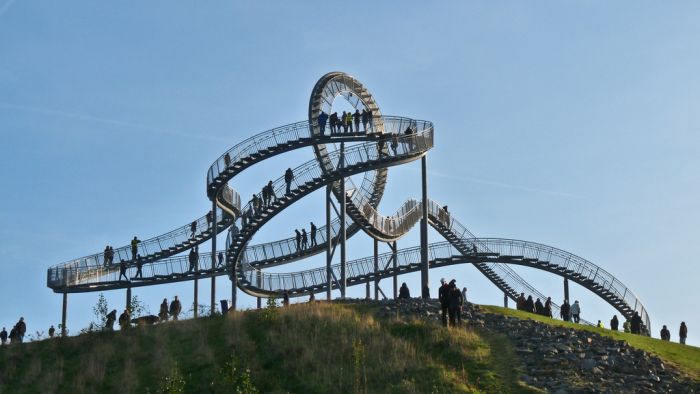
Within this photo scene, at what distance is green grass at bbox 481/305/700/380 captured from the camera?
38.9 meters

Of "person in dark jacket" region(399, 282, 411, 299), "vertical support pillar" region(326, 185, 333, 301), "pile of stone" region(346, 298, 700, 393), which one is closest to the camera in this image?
"pile of stone" region(346, 298, 700, 393)

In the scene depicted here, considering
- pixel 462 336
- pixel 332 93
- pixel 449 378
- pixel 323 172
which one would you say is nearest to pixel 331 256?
pixel 323 172

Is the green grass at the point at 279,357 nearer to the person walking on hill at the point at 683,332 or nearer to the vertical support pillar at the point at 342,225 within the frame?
the vertical support pillar at the point at 342,225

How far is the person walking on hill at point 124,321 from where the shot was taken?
4441 cm

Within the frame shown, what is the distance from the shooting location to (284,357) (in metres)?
37.8

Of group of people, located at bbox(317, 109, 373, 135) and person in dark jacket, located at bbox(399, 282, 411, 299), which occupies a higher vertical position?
group of people, located at bbox(317, 109, 373, 135)

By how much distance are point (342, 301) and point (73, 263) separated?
70.3 ft

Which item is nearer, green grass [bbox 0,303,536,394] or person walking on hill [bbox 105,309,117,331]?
green grass [bbox 0,303,536,394]

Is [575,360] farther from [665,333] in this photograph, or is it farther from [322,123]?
[322,123]

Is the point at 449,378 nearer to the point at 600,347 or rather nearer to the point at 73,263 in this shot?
the point at 600,347

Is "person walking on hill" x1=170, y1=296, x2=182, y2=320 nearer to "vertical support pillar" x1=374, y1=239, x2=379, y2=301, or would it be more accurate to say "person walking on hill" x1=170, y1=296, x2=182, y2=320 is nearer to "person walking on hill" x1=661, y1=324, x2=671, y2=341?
"vertical support pillar" x1=374, y1=239, x2=379, y2=301

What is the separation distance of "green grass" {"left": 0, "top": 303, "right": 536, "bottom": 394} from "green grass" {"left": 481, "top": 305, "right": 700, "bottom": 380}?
5145 millimetres

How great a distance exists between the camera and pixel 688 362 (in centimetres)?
3962

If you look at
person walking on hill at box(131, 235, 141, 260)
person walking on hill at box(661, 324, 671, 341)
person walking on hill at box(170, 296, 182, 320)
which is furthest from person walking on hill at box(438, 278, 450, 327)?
person walking on hill at box(131, 235, 141, 260)
